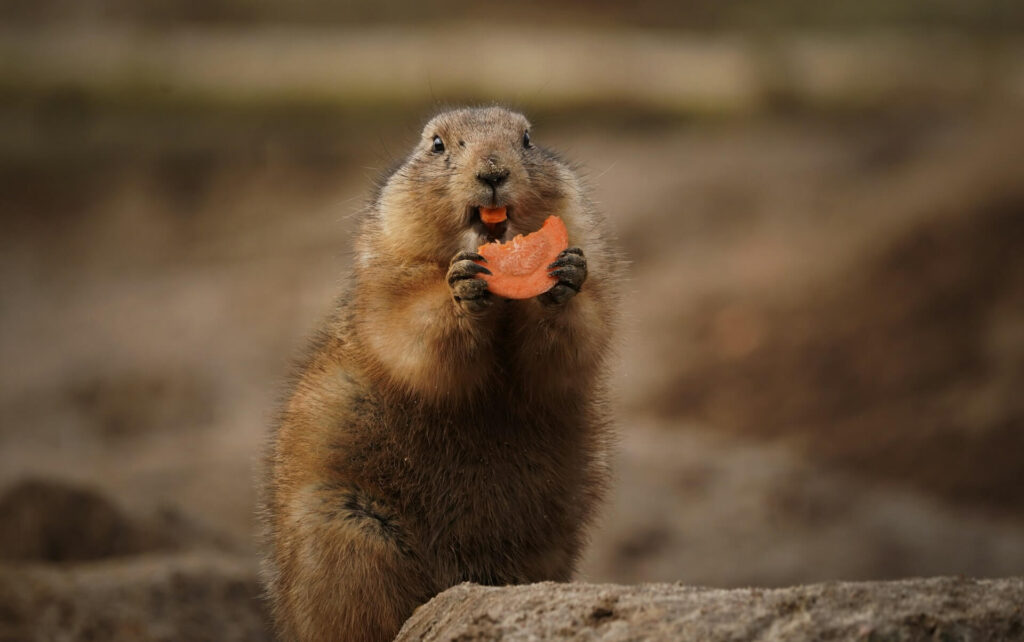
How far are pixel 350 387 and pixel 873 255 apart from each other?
8172mm

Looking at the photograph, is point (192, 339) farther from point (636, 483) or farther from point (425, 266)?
point (425, 266)

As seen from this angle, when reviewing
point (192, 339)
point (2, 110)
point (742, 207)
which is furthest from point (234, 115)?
point (742, 207)

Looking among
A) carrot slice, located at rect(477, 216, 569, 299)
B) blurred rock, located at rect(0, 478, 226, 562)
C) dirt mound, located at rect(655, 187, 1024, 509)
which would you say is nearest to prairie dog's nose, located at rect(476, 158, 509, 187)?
carrot slice, located at rect(477, 216, 569, 299)

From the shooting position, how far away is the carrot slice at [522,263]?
4.72 m

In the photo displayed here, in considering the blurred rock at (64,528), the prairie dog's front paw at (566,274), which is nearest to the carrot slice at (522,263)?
the prairie dog's front paw at (566,274)

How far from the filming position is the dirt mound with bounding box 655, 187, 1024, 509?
406 inches

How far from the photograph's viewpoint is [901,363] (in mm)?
11164

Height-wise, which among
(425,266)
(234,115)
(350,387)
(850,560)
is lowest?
(850,560)

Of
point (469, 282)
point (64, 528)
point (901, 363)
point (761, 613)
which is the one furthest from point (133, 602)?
point (901, 363)

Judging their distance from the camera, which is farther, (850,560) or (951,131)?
(951,131)

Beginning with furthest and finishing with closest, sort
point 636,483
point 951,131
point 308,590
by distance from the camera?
point 951,131, point 636,483, point 308,590

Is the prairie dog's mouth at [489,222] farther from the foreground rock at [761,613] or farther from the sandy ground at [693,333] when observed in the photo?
the foreground rock at [761,613]

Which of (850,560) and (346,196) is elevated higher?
(346,196)

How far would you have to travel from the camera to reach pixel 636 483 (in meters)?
10.2
